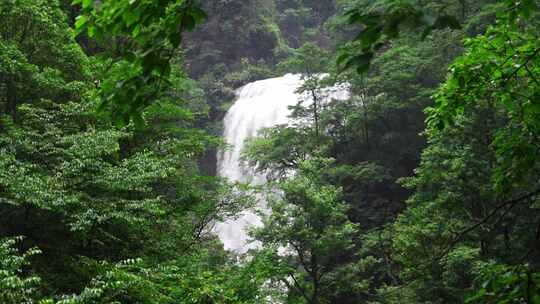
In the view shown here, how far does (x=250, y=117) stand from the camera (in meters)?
29.0

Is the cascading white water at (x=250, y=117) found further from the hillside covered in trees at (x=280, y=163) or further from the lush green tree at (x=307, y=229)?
the lush green tree at (x=307, y=229)

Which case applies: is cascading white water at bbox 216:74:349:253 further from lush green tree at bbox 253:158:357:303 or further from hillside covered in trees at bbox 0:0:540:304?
lush green tree at bbox 253:158:357:303

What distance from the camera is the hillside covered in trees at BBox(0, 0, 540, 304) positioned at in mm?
2393

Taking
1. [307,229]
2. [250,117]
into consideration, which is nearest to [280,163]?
[307,229]

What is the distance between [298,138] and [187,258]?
10.9 m

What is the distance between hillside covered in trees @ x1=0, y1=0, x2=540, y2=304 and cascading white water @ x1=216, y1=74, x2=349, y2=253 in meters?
5.01

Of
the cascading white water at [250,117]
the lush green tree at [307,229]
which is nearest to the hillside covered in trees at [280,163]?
the lush green tree at [307,229]

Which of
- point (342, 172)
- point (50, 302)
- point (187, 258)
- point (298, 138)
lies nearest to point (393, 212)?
point (342, 172)

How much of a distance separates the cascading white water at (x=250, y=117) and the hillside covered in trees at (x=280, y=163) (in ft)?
16.4

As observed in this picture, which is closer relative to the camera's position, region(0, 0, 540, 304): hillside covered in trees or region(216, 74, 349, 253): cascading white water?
region(0, 0, 540, 304): hillside covered in trees

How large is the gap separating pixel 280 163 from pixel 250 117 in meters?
8.46

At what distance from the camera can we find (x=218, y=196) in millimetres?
13133

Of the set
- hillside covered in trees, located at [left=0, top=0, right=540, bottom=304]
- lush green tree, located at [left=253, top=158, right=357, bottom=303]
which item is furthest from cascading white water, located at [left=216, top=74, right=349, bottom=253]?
lush green tree, located at [left=253, top=158, right=357, bottom=303]

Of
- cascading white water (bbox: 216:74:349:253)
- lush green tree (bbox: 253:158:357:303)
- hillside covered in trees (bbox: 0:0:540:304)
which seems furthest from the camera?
cascading white water (bbox: 216:74:349:253)
